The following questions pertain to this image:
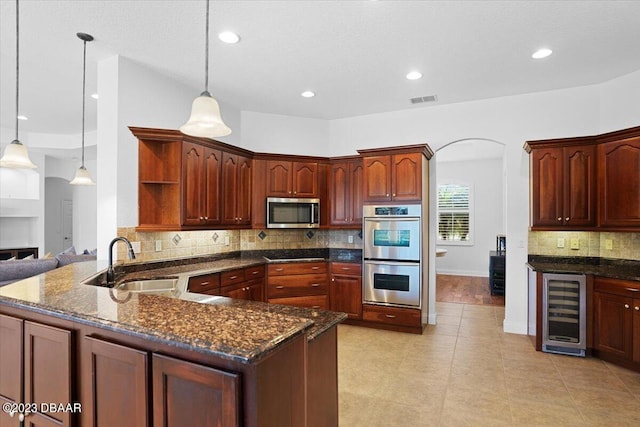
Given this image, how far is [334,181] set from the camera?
5.30 metres

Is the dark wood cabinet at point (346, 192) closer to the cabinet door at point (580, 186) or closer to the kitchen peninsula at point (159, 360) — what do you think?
the cabinet door at point (580, 186)

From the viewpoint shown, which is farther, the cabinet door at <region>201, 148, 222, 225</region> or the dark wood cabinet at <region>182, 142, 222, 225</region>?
the cabinet door at <region>201, 148, 222, 225</region>

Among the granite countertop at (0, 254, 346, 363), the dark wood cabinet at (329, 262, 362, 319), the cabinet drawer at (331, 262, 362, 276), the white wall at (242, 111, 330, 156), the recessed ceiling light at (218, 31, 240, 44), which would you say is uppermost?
the recessed ceiling light at (218, 31, 240, 44)

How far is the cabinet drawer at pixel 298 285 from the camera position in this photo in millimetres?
4840

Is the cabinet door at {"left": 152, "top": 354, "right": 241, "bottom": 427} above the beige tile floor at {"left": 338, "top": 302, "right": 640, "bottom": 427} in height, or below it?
above

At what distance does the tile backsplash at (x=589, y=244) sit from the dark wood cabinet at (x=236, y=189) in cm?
367

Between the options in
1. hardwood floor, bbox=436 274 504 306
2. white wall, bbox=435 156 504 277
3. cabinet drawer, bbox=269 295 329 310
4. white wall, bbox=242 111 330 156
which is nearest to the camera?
cabinet drawer, bbox=269 295 329 310

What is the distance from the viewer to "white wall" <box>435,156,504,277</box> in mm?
8625

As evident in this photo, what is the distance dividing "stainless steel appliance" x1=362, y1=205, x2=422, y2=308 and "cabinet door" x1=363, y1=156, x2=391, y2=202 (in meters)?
0.14

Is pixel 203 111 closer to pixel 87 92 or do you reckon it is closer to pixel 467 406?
pixel 467 406

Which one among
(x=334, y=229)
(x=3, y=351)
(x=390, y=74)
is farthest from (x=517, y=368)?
(x=3, y=351)

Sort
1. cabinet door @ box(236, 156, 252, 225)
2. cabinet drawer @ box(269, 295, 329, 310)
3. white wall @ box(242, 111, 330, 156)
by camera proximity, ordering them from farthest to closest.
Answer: white wall @ box(242, 111, 330, 156), cabinet drawer @ box(269, 295, 329, 310), cabinet door @ box(236, 156, 252, 225)

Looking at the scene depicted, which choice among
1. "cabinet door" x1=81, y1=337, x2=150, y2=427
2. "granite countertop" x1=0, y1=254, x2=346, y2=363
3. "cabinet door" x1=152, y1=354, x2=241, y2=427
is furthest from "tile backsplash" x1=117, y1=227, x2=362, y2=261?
"cabinet door" x1=152, y1=354, x2=241, y2=427

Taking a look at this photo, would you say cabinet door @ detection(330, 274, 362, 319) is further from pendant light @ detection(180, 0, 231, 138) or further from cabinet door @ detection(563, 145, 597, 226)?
pendant light @ detection(180, 0, 231, 138)
